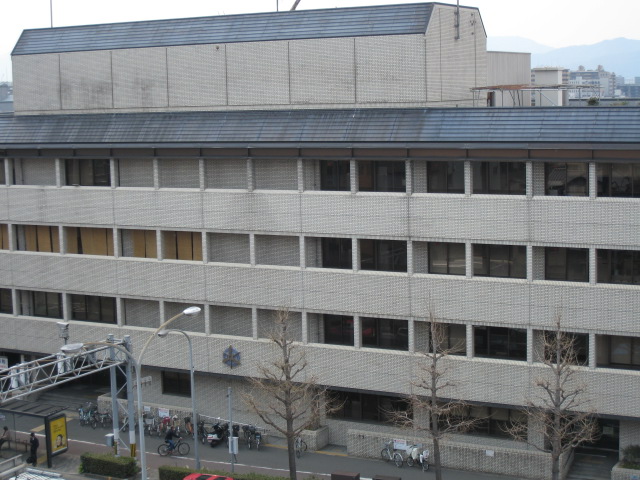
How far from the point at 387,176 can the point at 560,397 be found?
12.6m

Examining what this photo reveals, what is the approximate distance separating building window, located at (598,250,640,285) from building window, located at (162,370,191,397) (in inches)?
890

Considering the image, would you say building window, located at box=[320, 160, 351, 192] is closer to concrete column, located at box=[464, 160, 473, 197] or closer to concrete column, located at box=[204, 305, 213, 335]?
concrete column, located at box=[464, 160, 473, 197]

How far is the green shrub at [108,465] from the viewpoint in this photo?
41.2 m

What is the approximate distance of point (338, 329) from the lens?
4459cm

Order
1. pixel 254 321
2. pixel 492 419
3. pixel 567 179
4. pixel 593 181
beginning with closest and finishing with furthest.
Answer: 1. pixel 593 181
2. pixel 567 179
3. pixel 492 419
4. pixel 254 321

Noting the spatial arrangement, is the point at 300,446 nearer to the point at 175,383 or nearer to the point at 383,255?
the point at 175,383

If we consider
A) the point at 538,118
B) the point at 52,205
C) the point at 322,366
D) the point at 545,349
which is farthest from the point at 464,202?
the point at 52,205

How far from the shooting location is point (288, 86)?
46031 millimetres

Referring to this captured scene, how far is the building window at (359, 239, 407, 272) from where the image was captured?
42562 mm

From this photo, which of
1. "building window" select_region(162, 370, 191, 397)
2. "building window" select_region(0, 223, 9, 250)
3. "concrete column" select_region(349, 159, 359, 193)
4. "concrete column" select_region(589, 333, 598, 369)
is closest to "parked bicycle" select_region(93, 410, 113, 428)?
"building window" select_region(162, 370, 191, 397)

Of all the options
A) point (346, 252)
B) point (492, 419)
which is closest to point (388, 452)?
point (492, 419)

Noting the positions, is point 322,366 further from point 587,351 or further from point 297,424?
point 587,351

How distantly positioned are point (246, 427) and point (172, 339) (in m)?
6.36

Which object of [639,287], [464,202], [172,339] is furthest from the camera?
[172,339]
